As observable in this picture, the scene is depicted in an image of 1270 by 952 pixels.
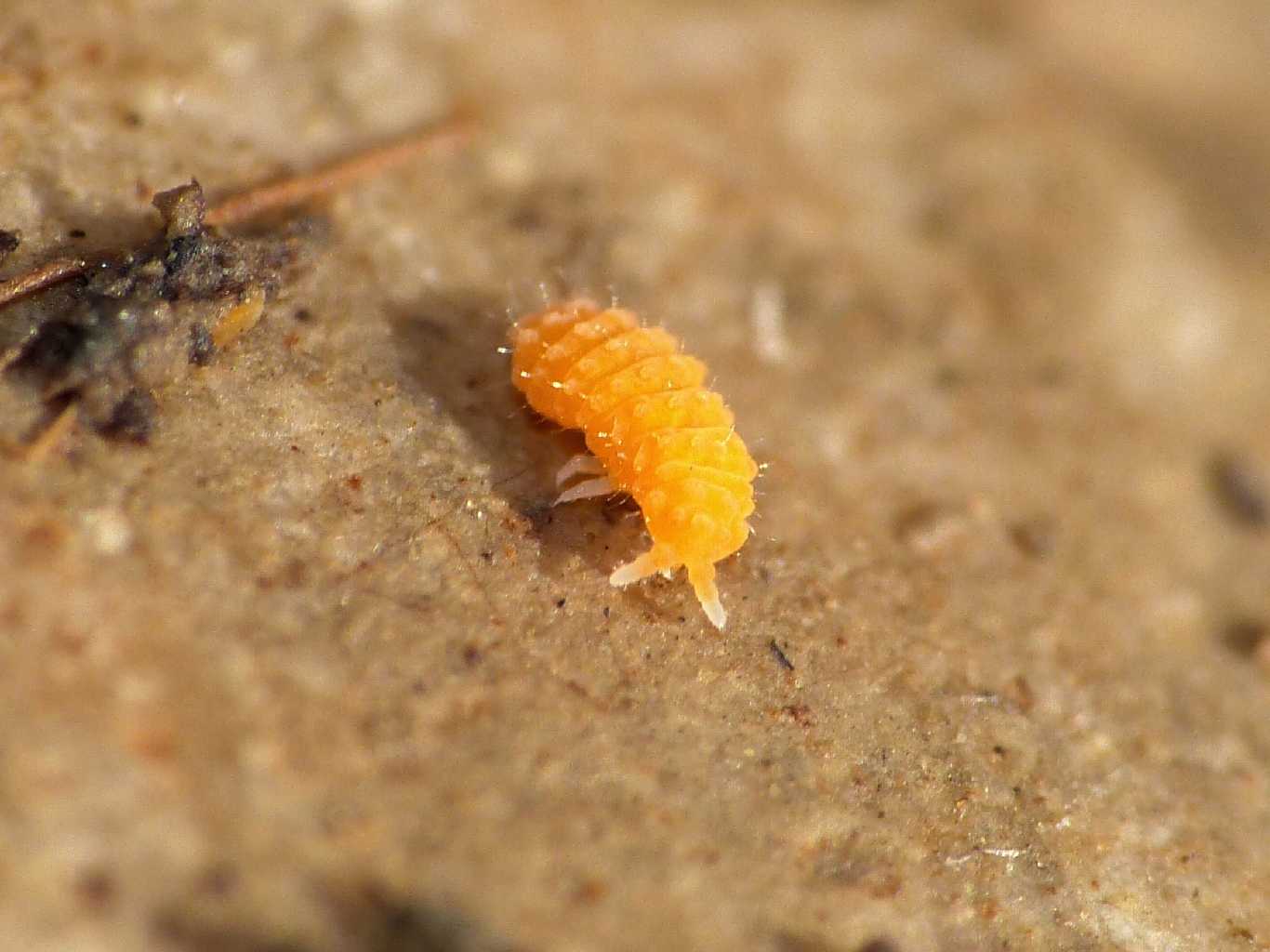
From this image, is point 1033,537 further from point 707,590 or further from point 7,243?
point 7,243

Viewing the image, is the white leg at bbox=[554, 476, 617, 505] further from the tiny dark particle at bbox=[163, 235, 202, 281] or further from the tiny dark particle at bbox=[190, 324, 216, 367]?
the tiny dark particle at bbox=[163, 235, 202, 281]

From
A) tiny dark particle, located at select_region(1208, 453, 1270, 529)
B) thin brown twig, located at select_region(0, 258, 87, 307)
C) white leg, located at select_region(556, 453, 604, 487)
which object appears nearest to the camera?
thin brown twig, located at select_region(0, 258, 87, 307)

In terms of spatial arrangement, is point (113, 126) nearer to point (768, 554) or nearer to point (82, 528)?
point (82, 528)

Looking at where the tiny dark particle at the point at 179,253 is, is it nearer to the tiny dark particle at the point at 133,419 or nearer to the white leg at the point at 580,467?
the tiny dark particle at the point at 133,419

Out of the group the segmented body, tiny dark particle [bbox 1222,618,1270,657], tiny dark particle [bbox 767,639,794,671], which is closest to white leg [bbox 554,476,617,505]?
the segmented body

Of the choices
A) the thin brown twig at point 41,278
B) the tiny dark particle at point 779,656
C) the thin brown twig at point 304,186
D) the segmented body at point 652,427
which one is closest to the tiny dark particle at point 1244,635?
the tiny dark particle at point 779,656

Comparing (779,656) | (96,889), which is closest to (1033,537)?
(779,656)

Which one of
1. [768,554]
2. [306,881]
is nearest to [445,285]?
[768,554]
